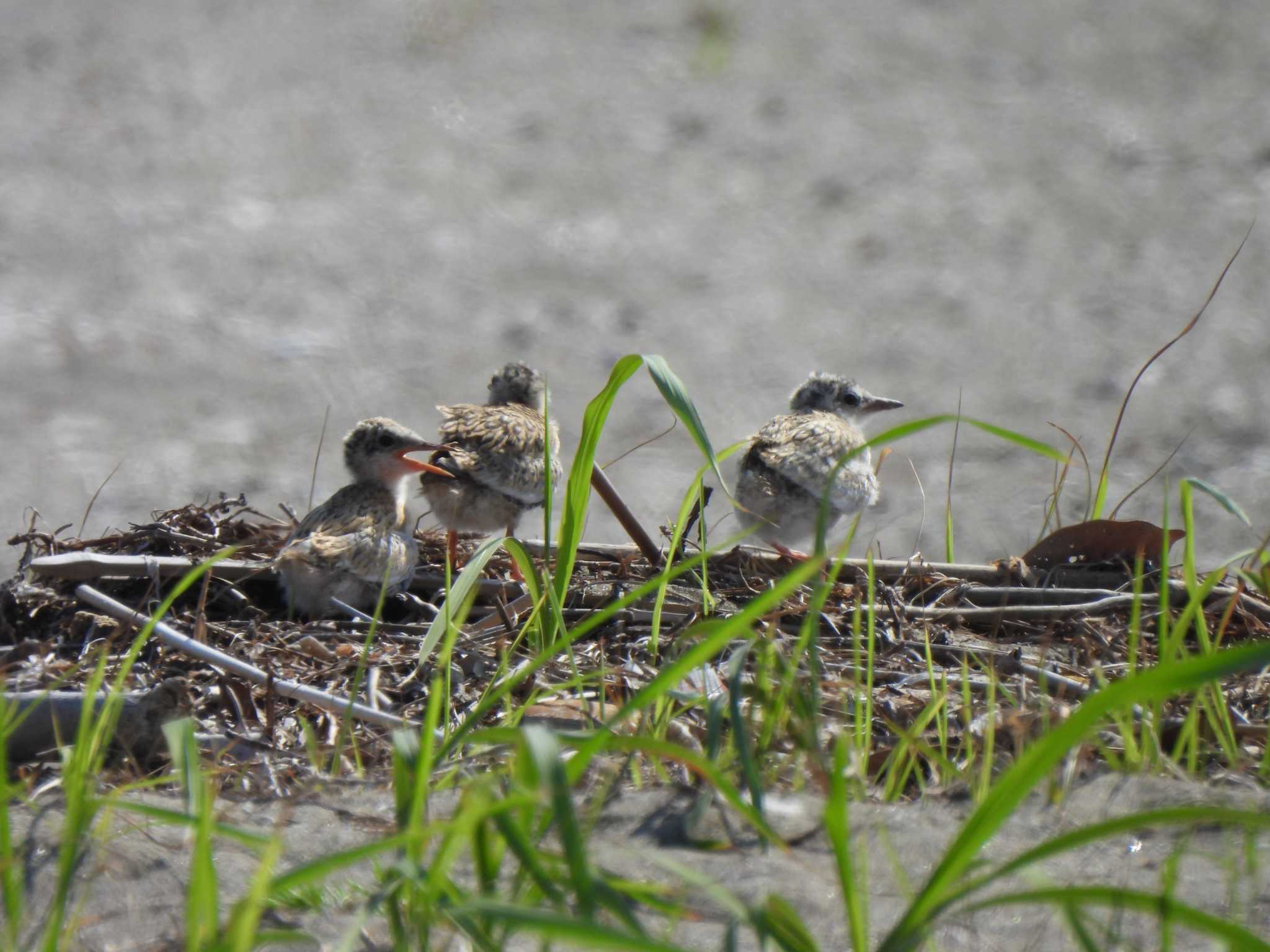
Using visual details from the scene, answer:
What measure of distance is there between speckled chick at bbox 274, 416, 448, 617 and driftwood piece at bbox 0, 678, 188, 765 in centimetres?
116

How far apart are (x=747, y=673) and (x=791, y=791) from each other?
37.0 inches

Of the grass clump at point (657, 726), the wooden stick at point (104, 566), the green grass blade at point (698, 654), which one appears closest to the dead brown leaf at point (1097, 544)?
the grass clump at point (657, 726)

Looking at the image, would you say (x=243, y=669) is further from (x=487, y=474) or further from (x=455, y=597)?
(x=487, y=474)

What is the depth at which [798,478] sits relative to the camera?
491 centimetres

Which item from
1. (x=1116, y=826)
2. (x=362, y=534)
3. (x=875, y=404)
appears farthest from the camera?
(x=875, y=404)

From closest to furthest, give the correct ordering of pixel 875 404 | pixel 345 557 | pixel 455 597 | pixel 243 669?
pixel 455 597 < pixel 243 669 < pixel 345 557 < pixel 875 404

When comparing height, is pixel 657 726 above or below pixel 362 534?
below

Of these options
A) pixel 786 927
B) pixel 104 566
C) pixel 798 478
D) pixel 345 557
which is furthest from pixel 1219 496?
pixel 104 566

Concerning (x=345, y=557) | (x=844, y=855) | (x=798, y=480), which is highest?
(x=798, y=480)

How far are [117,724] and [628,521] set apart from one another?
176 centimetres

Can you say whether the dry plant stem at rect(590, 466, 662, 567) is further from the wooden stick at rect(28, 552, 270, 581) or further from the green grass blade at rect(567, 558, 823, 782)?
the green grass blade at rect(567, 558, 823, 782)

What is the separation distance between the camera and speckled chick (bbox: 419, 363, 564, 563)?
5012 mm

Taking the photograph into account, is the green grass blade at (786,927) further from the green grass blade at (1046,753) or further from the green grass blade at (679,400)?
the green grass blade at (679,400)

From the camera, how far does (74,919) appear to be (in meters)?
1.87
